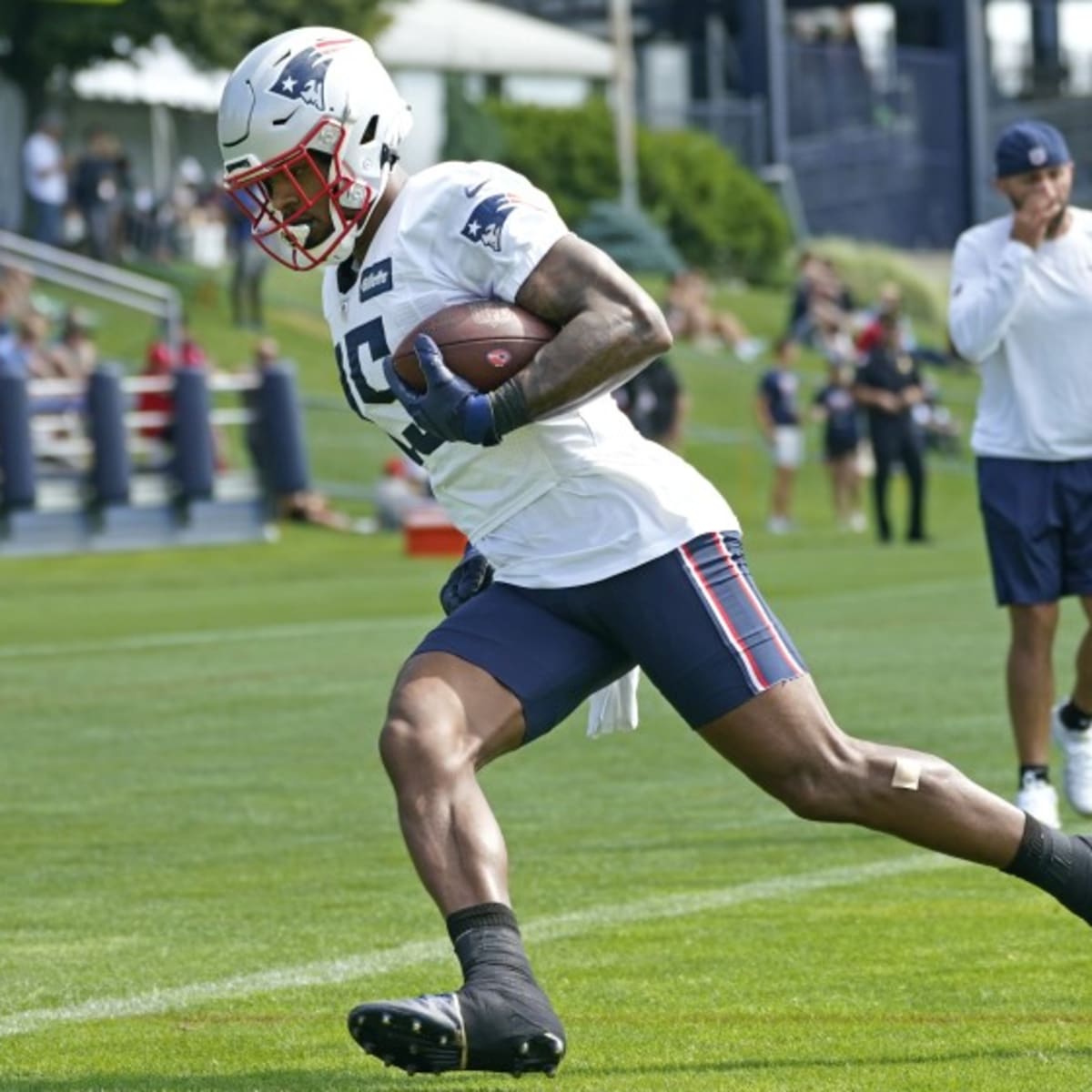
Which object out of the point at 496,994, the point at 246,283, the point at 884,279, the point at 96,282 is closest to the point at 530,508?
the point at 496,994

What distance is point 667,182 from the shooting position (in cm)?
4847

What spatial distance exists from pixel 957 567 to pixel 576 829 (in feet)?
42.3

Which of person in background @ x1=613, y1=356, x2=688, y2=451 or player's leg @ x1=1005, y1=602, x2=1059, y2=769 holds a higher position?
player's leg @ x1=1005, y1=602, x2=1059, y2=769

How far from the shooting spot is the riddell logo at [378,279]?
5.55 metres

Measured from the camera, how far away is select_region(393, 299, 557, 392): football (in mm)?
5395

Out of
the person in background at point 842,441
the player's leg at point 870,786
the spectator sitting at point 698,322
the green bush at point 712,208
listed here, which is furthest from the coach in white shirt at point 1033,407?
the green bush at point 712,208

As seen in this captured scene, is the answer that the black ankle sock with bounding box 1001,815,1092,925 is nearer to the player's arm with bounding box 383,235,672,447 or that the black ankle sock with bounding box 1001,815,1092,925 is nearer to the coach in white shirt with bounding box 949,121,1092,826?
the player's arm with bounding box 383,235,672,447

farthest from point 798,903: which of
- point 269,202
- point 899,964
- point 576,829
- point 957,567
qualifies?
point 957,567

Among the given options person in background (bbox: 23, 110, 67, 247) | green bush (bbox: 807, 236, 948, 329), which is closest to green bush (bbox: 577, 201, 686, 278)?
green bush (bbox: 807, 236, 948, 329)

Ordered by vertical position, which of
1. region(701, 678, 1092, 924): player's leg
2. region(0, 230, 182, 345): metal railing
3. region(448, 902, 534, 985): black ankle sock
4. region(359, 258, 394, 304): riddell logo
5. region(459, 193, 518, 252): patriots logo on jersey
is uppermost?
region(459, 193, 518, 252): patriots logo on jersey

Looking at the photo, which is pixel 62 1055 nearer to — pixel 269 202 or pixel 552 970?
pixel 552 970

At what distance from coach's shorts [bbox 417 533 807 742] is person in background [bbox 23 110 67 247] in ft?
91.8

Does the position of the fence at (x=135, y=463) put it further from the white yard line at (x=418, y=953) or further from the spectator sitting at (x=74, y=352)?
the white yard line at (x=418, y=953)

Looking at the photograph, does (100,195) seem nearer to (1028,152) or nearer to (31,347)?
(31,347)
